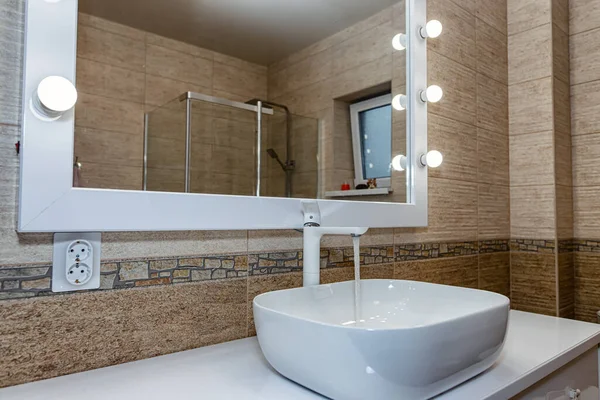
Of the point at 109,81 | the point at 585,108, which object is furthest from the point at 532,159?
the point at 109,81

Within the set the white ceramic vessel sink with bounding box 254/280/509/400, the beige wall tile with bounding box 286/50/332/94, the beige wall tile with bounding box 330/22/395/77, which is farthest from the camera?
the beige wall tile with bounding box 330/22/395/77

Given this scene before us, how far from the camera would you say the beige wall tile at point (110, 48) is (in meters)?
0.92

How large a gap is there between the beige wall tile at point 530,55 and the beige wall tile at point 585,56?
9.5 inches

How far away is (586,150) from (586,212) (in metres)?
0.30

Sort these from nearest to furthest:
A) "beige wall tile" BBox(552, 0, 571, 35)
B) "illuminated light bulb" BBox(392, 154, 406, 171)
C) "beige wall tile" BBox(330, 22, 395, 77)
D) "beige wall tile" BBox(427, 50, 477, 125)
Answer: "beige wall tile" BBox(330, 22, 395, 77)
"illuminated light bulb" BBox(392, 154, 406, 171)
"beige wall tile" BBox(427, 50, 477, 125)
"beige wall tile" BBox(552, 0, 571, 35)

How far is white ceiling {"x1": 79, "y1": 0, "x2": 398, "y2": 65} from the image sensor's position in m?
1.01

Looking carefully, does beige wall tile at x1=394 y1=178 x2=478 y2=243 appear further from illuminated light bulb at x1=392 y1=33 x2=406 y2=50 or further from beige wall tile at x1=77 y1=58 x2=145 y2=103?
beige wall tile at x1=77 y1=58 x2=145 y2=103

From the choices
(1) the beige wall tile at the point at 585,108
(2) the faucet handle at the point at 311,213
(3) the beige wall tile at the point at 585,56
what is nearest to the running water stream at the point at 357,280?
(2) the faucet handle at the point at 311,213

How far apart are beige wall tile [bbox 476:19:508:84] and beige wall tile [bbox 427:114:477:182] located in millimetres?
331

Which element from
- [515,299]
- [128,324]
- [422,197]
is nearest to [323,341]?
[128,324]

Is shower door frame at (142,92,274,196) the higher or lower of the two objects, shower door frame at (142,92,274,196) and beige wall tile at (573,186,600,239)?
the higher

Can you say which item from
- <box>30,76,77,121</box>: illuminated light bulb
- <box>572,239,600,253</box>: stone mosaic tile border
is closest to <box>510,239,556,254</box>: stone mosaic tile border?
<box>572,239,600,253</box>: stone mosaic tile border

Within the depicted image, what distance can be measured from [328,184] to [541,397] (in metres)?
0.81

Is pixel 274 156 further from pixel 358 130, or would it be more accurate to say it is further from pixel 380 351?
pixel 380 351
